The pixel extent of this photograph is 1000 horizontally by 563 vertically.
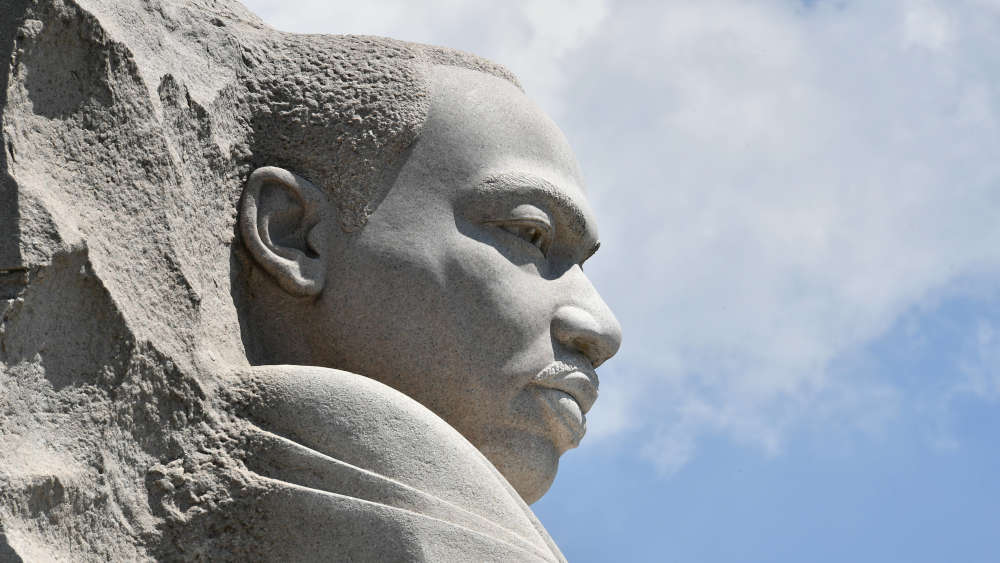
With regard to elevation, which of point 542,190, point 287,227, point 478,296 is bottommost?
point 287,227

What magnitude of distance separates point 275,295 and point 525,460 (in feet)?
3.39

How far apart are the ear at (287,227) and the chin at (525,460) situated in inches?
32.4

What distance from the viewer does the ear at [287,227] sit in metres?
5.44

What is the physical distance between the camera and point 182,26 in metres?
5.54

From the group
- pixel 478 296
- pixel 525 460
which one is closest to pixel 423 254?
pixel 478 296

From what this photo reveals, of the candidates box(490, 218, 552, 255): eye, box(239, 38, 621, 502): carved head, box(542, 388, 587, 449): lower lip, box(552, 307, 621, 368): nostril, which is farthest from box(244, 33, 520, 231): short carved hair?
box(542, 388, 587, 449): lower lip

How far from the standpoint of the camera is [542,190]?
5.73 m

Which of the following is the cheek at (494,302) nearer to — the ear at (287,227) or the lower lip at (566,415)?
the lower lip at (566,415)

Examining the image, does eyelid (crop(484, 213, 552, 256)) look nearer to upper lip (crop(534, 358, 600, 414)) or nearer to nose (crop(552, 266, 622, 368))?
nose (crop(552, 266, 622, 368))

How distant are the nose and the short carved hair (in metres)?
0.77

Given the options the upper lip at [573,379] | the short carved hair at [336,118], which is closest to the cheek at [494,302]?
the upper lip at [573,379]

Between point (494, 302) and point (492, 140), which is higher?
point (492, 140)

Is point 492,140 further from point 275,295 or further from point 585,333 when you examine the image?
point 275,295

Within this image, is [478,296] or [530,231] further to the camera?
[530,231]
